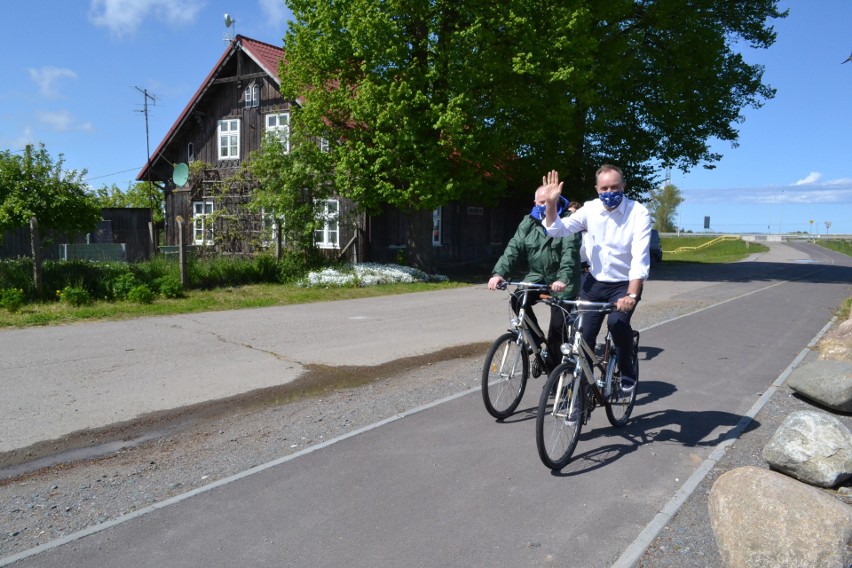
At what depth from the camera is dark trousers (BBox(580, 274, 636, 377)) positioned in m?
5.22

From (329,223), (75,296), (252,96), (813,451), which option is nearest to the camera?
(813,451)

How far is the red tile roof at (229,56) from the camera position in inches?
949

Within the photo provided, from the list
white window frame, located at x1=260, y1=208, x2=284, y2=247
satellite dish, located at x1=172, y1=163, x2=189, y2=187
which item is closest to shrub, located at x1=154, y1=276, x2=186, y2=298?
white window frame, located at x1=260, y1=208, x2=284, y2=247

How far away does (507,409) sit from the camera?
612 cm

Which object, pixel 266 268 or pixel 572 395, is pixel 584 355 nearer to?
pixel 572 395

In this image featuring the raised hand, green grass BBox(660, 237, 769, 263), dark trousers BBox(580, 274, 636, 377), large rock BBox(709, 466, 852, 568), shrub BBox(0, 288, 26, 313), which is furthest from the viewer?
green grass BBox(660, 237, 769, 263)

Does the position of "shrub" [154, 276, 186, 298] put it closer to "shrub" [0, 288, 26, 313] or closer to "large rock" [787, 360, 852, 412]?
"shrub" [0, 288, 26, 313]

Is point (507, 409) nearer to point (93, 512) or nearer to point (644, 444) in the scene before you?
point (644, 444)

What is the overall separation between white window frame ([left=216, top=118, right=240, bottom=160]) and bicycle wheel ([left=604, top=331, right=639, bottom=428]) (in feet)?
74.9

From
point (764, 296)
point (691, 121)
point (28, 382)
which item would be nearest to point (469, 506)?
point (28, 382)

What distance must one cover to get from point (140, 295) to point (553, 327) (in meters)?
10.5

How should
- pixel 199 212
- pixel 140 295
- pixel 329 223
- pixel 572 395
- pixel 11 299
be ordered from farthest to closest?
pixel 199 212
pixel 329 223
pixel 140 295
pixel 11 299
pixel 572 395

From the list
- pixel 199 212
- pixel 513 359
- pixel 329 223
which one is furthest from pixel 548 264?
pixel 199 212

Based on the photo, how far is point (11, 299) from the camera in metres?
12.3
